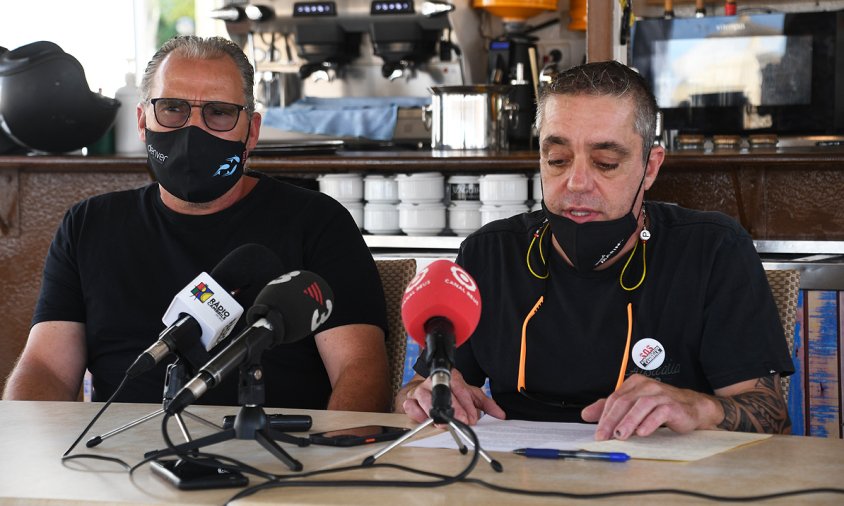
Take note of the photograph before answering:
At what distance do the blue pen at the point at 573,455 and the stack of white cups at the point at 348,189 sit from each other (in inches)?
83.4

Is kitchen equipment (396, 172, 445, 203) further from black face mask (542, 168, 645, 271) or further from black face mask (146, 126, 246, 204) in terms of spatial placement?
black face mask (542, 168, 645, 271)

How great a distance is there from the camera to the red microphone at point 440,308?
3.92ft

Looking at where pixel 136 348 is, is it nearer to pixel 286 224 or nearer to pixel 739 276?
pixel 286 224

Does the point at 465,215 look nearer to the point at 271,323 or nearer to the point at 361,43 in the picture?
the point at 271,323

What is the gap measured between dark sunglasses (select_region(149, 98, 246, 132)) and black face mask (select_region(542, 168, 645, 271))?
0.67m

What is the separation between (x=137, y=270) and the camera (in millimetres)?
2162

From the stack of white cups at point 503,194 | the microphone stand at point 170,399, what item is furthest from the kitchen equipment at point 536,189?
the microphone stand at point 170,399

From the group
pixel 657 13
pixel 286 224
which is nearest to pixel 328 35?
pixel 657 13

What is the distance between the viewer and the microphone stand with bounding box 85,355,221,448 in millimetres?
1343

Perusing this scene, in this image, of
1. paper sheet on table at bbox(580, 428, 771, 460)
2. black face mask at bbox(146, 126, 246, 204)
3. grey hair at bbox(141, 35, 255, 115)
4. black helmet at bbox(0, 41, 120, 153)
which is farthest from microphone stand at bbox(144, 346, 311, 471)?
black helmet at bbox(0, 41, 120, 153)

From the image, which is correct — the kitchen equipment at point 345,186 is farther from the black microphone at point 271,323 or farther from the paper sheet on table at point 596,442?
the black microphone at point 271,323

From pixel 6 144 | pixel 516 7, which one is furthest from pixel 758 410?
pixel 516 7

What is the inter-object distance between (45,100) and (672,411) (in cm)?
278

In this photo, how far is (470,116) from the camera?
152 inches
